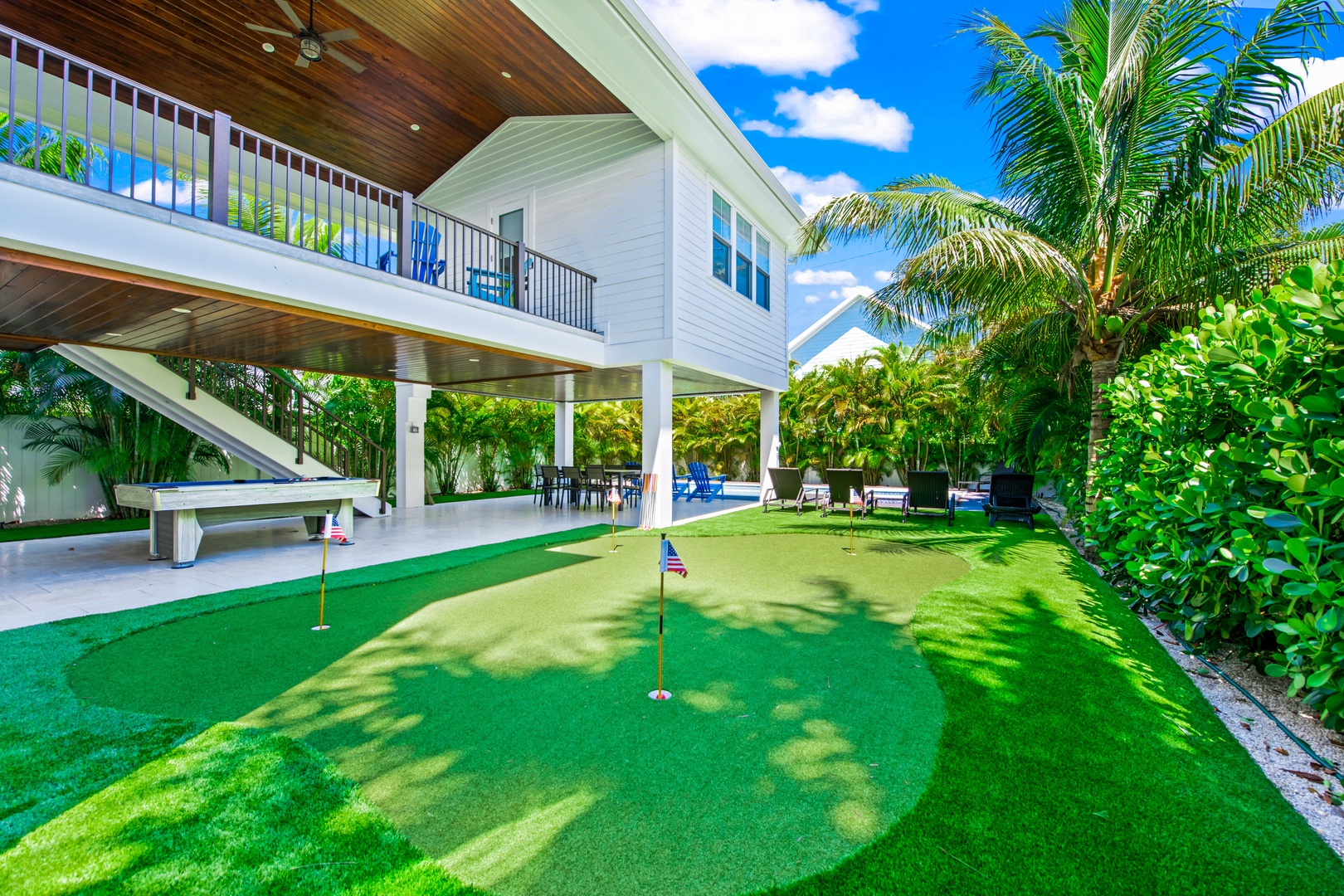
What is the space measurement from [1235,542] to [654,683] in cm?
310

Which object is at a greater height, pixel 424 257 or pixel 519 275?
pixel 424 257

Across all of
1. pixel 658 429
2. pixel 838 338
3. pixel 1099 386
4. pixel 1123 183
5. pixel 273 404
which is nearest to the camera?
pixel 1123 183

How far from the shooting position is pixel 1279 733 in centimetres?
319

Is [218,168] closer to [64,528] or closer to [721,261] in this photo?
[721,261]

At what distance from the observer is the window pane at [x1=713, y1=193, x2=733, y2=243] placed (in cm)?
1159

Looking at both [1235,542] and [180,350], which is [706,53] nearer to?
[180,350]

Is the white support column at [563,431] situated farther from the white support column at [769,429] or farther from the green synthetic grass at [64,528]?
the green synthetic grass at [64,528]

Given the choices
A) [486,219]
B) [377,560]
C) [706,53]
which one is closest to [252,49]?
[486,219]

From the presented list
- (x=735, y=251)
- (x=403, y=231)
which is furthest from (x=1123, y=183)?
(x=403, y=231)

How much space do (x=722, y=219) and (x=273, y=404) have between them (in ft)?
30.2

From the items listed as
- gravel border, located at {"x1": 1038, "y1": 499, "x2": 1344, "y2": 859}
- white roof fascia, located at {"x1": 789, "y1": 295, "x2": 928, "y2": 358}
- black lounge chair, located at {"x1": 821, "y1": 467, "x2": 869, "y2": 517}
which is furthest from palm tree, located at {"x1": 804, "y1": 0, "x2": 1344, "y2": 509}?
white roof fascia, located at {"x1": 789, "y1": 295, "x2": 928, "y2": 358}

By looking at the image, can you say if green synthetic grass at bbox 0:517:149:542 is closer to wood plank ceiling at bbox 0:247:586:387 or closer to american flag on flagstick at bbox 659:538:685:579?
wood plank ceiling at bbox 0:247:586:387

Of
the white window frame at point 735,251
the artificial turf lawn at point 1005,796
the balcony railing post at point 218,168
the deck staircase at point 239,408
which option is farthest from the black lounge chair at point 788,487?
the balcony railing post at point 218,168

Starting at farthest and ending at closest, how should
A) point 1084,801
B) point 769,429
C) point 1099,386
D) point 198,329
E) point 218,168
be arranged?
point 769,429
point 1099,386
point 198,329
point 218,168
point 1084,801
